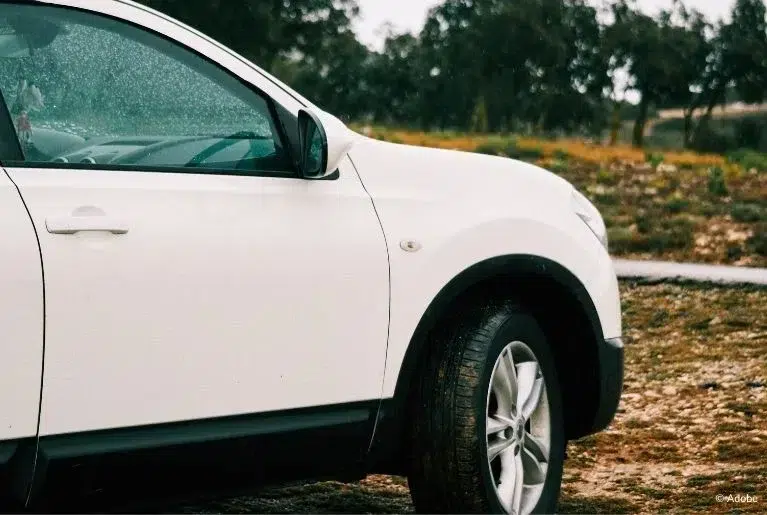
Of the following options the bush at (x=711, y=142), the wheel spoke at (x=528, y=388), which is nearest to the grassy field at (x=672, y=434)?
the wheel spoke at (x=528, y=388)

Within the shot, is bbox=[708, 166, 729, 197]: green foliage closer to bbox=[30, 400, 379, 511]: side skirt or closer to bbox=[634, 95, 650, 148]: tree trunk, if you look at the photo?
bbox=[30, 400, 379, 511]: side skirt

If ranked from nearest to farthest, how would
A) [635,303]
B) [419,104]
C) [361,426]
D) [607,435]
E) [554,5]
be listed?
[361,426] < [607,435] < [635,303] < [554,5] < [419,104]

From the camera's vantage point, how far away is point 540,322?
199 inches

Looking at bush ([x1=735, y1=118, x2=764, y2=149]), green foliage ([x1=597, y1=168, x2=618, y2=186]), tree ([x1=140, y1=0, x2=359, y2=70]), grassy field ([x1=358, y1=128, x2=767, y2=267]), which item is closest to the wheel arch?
grassy field ([x1=358, y1=128, x2=767, y2=267])

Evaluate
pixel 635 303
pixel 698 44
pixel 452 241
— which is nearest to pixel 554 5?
pixel 698 44

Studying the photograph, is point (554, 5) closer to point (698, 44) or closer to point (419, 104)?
point (698, 44)

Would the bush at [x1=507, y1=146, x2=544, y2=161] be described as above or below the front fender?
below

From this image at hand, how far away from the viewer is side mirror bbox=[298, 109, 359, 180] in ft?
13.3

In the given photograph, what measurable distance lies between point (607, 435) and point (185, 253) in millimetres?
3978

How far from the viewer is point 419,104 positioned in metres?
81.7

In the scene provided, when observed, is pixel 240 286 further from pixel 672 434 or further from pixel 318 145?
pixel 672 434

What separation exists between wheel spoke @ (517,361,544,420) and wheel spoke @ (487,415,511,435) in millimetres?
92

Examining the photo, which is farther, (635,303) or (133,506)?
(635,303)

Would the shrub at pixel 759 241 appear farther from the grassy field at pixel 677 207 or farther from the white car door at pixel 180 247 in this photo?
the white car door at pixel 180 247
